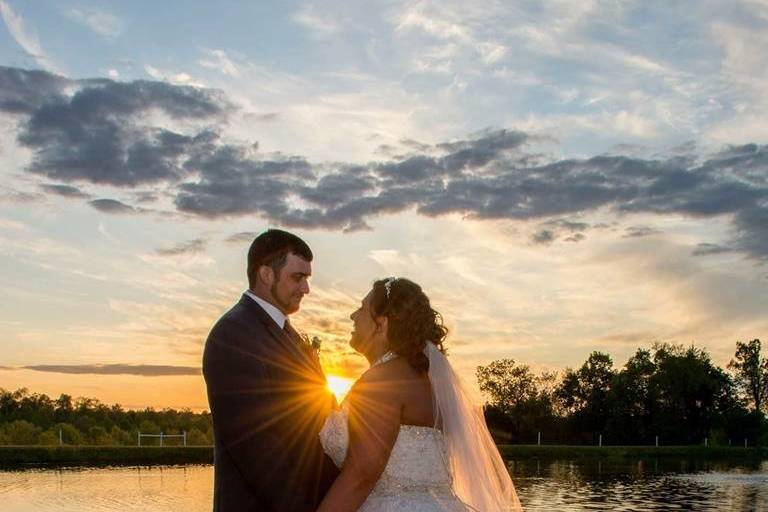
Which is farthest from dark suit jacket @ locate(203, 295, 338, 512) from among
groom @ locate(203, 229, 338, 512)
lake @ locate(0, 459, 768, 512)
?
lake @ locate(0, 459, 768, 512)

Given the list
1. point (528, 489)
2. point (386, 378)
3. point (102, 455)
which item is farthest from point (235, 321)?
point (102, 455)

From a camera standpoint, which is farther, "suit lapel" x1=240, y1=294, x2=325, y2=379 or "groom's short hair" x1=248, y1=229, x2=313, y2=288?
"groom's short hair" x1=248, y1=229, x2=313, y2=288

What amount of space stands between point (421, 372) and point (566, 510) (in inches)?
934

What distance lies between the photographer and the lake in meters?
27.8

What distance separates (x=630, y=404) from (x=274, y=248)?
75975mm

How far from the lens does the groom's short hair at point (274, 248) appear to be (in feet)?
14.8

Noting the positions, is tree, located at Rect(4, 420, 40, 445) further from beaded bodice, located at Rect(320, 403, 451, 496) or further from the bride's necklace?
the bride's necklace

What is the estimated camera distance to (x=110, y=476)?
37.9 metres

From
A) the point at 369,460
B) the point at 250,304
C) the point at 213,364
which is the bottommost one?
the point at 369,460

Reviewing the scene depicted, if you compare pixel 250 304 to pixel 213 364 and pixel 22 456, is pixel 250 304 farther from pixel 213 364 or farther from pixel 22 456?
pixel 22 456

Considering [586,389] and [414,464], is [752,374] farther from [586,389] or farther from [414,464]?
[414,464]

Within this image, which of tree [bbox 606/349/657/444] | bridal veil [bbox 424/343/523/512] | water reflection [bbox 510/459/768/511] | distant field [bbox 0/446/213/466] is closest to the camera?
bridal veil [bbox 424/343/523/512]

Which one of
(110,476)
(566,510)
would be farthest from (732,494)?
(110,476)

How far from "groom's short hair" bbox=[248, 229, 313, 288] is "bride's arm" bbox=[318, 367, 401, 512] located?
680 millimetres
